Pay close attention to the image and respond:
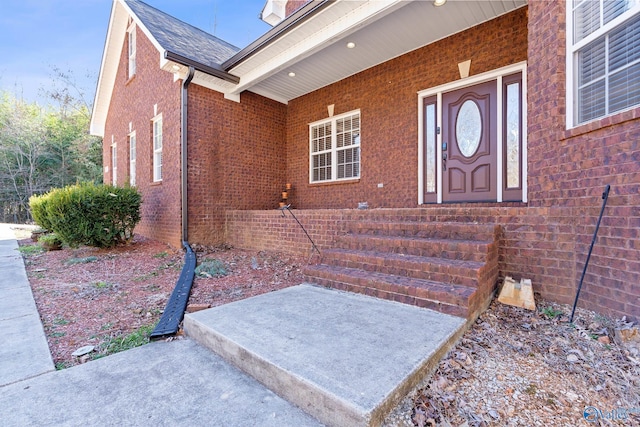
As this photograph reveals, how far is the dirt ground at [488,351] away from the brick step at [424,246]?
0.53 meters

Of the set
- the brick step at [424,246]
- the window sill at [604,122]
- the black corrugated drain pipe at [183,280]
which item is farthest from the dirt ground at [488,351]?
the window sill at [604,122]

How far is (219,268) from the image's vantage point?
14.9ft

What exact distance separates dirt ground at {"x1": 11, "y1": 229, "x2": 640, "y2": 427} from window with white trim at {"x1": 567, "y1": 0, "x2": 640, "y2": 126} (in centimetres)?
176

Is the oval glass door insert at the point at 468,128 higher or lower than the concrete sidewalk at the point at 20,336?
higher

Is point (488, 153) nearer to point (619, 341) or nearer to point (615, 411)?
point (619, 341)

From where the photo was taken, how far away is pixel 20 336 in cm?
249

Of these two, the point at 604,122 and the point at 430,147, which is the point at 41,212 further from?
the point at 604,122

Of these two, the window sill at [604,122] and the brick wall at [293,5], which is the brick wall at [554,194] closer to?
the window sill at [604,122]

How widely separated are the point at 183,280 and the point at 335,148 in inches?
176

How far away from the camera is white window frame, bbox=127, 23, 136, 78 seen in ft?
28.0

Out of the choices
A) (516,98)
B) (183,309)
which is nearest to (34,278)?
(183,309)

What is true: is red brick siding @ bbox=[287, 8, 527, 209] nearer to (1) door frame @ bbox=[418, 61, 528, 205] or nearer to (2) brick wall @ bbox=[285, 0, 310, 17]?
(1) door frame @ bbox=[418, 61, 528, 205]

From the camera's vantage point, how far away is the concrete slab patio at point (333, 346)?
4.76 ft

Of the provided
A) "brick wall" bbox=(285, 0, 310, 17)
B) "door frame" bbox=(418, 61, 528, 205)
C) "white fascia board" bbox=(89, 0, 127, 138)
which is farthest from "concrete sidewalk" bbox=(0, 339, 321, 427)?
"white fascia board" bbox=(89, 0, 127, 138)
